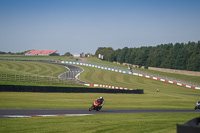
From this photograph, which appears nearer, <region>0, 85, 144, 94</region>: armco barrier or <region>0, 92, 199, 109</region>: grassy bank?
<region>0, 92, 199, 109</region>: grassy bank

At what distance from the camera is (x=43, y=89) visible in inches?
1474

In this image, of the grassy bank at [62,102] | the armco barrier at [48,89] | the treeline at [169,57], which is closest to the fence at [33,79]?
the armco barrier at [48,89]

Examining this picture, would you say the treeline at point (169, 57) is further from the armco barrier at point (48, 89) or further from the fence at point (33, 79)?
the fence at point (33, 79)

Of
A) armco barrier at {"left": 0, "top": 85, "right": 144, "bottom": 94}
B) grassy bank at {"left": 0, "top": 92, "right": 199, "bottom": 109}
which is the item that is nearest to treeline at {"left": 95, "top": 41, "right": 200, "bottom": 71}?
armco barrier at {"left": 0, "top": 85, "right": 144, "bottom": 94}

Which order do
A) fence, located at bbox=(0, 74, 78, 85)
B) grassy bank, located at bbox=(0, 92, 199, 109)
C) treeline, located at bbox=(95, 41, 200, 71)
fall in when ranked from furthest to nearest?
treeline, located at bbox=(95, 41, 200, 71) < fence, located at bbox=(0, 74, 78, 85) < grassy bank, located at bbox=(0, 92, 199, 109)

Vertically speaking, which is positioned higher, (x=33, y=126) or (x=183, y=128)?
(x=183, y=128)

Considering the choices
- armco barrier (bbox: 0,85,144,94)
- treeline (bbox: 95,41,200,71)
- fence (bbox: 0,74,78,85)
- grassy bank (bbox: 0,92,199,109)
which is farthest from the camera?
treeline (bbox: 95,41,200,71)

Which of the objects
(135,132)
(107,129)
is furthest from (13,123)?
(135,132)

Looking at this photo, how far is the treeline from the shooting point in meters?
114

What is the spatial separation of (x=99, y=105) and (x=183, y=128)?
16968mm

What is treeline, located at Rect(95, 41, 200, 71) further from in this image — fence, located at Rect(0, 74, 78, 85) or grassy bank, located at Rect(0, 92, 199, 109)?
grassy bank, located at Rect(0, 92, 199, 109)

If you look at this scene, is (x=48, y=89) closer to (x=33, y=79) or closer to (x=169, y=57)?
(x=33, y=79)

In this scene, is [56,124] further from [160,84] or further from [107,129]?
[160,84]

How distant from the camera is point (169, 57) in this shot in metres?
126
